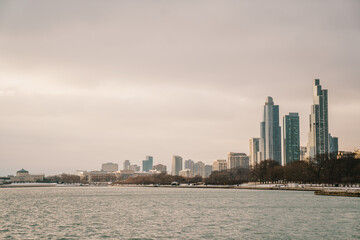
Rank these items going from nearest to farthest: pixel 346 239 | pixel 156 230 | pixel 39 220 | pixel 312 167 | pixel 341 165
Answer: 1. pixel 346 239
2. pixel 156 230
3. pixel 39 220
4. pixel 341 165
5. pixel 312 167

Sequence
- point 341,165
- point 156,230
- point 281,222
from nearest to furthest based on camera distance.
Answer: point 156,230 → point 281,222 → point 341,165

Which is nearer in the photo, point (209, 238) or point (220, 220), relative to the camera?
point (209, 238)

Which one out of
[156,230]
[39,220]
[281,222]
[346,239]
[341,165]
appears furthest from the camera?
[341,165]

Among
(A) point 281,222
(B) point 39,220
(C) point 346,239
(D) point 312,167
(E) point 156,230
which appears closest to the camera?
(C) point 346,239

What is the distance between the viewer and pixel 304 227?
2037 inches

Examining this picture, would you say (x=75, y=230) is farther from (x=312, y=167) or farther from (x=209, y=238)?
(x=312, y=167)

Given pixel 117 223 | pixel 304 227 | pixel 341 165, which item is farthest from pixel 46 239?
pixel 341 165

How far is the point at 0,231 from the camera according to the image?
170 feet

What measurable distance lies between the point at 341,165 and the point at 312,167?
51.7ft

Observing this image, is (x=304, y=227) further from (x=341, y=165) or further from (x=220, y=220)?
(x=341, y=165)

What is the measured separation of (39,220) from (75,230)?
14.9 meters

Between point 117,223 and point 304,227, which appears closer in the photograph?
point 304,227

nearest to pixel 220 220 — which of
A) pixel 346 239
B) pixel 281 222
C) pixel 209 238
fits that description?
pixel 281 222

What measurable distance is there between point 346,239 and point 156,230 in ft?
65.4
